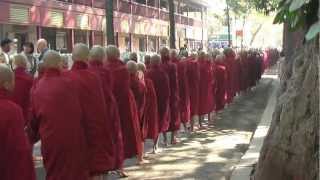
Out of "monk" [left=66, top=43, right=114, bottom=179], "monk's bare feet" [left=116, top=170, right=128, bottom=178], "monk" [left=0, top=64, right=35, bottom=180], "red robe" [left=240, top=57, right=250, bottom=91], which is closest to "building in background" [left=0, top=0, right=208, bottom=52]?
"red robe" [left=240, top=57, right=250, bottom=91]

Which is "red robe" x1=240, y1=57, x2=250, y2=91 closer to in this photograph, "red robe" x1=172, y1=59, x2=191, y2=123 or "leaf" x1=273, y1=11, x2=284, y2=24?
"red robe" x1=172, y1=59, x2=191, y2=123

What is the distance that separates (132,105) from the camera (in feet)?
32.5

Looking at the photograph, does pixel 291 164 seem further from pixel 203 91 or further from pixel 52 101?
pixel 203 91

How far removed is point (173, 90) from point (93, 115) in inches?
226

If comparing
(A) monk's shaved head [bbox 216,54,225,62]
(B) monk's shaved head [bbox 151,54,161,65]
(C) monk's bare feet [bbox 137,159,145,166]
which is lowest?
(C) monk's bare feet [bbox 137,159,145,166]

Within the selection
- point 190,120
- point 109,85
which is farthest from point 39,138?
point 190,120

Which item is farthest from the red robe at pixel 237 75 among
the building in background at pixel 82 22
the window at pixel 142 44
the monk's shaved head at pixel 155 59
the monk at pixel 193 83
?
the window at pixel 142 44

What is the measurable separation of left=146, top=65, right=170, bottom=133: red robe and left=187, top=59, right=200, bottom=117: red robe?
231 cm

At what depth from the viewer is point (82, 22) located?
111 ft

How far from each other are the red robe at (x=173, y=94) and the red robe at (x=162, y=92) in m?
0.35

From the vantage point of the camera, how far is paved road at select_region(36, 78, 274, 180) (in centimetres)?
1007

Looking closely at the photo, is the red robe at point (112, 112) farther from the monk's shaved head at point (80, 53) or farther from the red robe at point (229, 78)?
the red robe at point (229, 78)

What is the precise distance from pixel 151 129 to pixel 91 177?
3.83 metres

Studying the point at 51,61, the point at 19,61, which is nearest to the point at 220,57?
the point at 19,61
